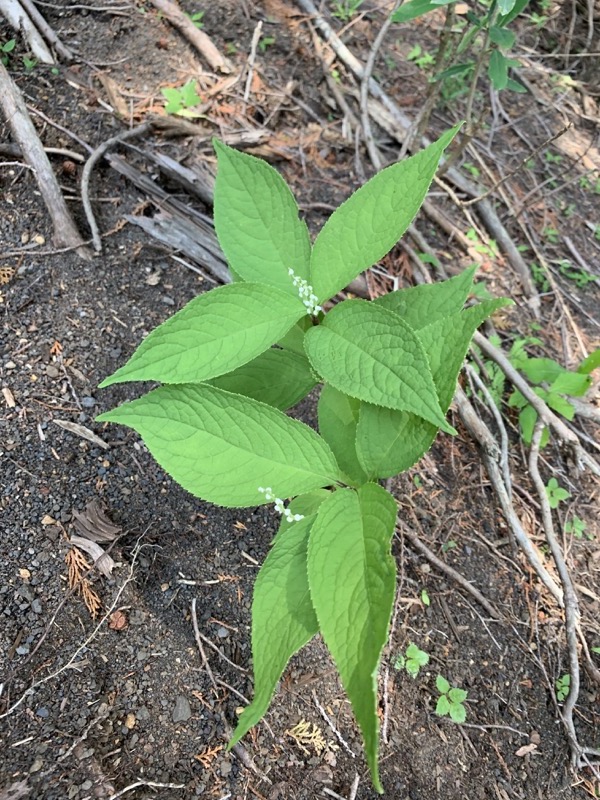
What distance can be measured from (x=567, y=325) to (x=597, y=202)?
1211mm

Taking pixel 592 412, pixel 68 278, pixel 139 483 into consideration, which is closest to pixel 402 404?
pixel 139 483

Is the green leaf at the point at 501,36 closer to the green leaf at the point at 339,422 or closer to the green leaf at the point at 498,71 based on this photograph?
the green leaf at the point at 498,71

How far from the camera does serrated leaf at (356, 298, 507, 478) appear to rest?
140 centimetres

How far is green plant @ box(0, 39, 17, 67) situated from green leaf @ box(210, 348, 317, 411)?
2220mm

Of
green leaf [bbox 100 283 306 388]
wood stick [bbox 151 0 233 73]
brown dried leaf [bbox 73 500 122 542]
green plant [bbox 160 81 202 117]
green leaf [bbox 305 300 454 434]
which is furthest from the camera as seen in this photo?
wood stick [bbox 151 0 233 73]

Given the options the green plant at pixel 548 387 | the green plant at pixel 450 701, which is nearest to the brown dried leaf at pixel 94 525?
the green plant at pixel 450 701

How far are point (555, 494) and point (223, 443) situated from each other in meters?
1.90

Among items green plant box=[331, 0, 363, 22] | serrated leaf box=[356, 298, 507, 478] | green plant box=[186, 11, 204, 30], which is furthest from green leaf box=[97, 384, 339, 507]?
green plant box=[331, 0, 363, 22]

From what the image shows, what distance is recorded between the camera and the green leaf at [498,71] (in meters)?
2.68

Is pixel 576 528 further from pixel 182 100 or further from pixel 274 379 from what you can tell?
pixel 182 100

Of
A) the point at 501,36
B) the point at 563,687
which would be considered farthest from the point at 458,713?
the point at 501,36

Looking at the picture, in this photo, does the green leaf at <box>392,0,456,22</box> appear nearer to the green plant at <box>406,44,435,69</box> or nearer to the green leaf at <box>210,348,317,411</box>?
the green plant at <box>406,44,435,69</box>

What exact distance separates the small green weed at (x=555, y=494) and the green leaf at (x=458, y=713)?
1051mm

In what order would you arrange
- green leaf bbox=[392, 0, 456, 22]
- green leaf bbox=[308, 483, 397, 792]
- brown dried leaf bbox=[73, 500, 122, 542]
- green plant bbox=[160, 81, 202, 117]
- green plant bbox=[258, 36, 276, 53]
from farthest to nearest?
green plant bbox=[258, 36, 276, 53] → green plant bbox=[160, 81, 202, 117] → green leaf bbox=[392, 0, 456, 22] → brown dried leaf bbox=[73, 500, 122, 542] → green leaf bbox=[308, 483, 397, 792]
